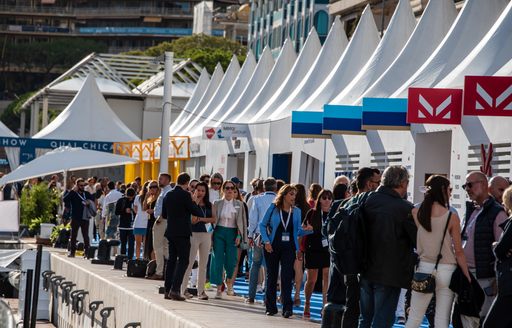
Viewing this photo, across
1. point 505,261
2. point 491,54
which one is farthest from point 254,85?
point 505,261

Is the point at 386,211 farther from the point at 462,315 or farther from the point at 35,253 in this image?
the point at 35,253

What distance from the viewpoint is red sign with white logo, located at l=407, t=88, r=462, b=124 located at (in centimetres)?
1959

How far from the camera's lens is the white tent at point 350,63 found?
29844 millimetres

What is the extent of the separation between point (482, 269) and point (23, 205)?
23334 millimetres

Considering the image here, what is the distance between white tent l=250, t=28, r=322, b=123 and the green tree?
58.4m

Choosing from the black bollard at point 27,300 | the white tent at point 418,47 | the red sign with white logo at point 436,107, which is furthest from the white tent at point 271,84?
the red sign with white logo at point 436,107

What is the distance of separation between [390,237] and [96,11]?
154 metres

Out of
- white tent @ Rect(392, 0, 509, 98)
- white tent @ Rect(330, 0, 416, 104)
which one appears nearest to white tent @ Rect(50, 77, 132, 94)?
white tent @ Rect(330, 0, 416, 104)

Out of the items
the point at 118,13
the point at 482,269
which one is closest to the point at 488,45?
the point at 482,269

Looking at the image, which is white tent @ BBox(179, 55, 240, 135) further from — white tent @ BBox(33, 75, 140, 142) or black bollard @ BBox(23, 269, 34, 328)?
black bollard @ BBox(23, 269, 34, 328)

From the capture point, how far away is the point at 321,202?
17.8 m

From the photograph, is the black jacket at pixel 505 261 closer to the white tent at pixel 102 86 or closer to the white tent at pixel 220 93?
the white tent at pixel 220 93

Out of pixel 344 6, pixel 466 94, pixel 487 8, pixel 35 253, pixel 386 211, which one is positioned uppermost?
pixel 344 6

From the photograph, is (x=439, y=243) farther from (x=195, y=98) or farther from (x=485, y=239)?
(x=195, y=98)
